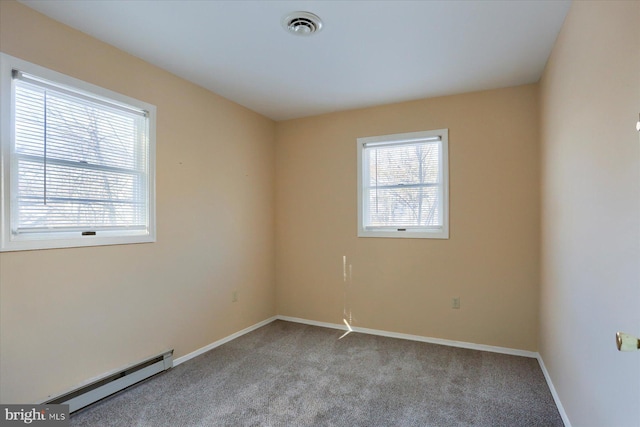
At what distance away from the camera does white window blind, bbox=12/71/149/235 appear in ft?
6.80

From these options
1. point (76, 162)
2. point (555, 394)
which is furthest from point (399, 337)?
point (76, 162)

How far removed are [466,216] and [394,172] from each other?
2.97ft

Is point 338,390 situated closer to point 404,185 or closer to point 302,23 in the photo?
point 404,185

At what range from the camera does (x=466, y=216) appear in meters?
3.39

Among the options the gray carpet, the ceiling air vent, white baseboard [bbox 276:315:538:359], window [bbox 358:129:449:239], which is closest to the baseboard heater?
the gray carpet

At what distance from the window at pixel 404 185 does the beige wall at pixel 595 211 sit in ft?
3.70

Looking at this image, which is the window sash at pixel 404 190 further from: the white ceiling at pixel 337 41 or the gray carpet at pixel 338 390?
the gray carpet at pixel 338 390

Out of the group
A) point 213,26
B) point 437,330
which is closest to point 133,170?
point 213,26

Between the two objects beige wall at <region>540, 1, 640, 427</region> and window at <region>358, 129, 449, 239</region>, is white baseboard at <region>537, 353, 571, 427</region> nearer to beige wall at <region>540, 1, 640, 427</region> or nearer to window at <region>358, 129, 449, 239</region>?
beige wall at <region>540, 1, 640, 427</region>

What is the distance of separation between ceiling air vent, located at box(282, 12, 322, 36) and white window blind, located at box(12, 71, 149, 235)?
4.75 feet

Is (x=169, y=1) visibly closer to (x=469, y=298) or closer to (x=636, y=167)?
(x=636, y=167)

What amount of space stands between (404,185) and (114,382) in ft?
10.4

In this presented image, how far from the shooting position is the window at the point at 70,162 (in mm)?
2004

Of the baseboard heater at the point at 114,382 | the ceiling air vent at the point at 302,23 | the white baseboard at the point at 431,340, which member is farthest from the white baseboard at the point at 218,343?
the ceiling air vent at the point at 302,23
